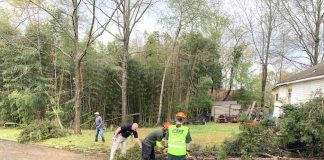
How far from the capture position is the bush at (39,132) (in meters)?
18.1

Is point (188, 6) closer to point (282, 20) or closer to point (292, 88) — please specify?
point (292, 88)

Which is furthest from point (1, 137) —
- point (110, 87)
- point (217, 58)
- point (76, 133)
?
point (217, 58)

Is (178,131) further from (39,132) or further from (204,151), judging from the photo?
(39,132)

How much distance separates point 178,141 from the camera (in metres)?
8.38

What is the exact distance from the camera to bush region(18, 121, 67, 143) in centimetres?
1814

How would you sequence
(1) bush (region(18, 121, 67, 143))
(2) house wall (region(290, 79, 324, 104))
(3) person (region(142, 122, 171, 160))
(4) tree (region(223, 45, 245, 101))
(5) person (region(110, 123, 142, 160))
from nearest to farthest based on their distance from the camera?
1. (3) person (region(142, 122, 171, 160))
2. (5) person (region(110, 123, 142, 160))
3. (1) bush (region(18, 121, 67, 143))
4. (2) house wall (region(290, 79, 324, 104))
5. (4) tree (region(223, 45, 245, 101))

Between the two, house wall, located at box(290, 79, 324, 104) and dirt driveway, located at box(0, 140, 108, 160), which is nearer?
dirt driveway, located at box(0, 140, 108, 160)

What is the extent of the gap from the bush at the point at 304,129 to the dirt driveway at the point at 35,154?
6.20 metres

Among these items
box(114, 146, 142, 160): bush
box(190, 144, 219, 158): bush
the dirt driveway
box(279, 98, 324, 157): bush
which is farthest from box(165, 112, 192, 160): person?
the dirt driveway

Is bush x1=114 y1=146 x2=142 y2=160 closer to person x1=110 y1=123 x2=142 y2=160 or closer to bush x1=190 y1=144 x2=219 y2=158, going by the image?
person x1=110 y1=123 x2=142 y2=160

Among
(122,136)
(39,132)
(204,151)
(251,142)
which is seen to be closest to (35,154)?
(39,132)

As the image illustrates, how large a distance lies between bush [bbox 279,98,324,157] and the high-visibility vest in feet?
14.4

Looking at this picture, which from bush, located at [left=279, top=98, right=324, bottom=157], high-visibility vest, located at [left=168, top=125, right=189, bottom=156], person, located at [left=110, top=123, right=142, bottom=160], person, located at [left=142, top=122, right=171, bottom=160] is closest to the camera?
high-visibility vest, located at [left=168, top=125, right=189, bottom=156]

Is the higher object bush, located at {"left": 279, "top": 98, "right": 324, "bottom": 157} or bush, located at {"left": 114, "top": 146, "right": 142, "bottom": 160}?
bush, located at {"left": 279, "top": 98, "right": 324, "bottom": 157}
